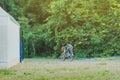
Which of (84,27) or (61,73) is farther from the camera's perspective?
(84,27)

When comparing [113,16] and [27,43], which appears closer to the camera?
[113,16]

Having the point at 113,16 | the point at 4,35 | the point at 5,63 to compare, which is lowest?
the point at 5,63

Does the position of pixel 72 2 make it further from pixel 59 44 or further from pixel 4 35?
pixel 4 35

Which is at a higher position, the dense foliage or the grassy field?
the dense foliage

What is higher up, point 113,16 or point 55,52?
point 113,16

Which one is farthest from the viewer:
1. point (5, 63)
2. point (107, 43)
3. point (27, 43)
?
point (27, 43)

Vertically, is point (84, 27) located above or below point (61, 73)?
above

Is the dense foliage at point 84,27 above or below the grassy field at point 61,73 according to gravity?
above

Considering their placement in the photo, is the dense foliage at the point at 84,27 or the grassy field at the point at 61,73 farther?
the dense foliage at the point at 84,27

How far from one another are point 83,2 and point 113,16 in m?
2.40

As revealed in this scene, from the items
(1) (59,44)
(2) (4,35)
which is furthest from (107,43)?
(2) (4,35)

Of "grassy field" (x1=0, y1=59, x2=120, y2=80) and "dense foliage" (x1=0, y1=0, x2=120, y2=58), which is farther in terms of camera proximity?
"dense foliage" (x1=0, y1=0, x2=120, y2=58)

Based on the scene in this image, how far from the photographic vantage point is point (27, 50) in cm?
3159

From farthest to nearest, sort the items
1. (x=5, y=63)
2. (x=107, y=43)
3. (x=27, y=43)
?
(x=27, y=43) < (x=107, y=43) < (x=5, y=63)
